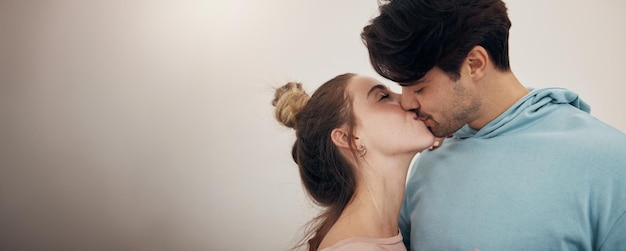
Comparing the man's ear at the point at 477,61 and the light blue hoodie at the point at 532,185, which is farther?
the man's ear at the point at 477,61

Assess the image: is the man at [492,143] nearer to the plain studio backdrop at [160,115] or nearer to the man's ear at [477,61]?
the man's ear at [477,61]

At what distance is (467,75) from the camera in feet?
4.86

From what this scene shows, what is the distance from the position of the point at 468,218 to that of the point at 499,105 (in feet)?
1.04

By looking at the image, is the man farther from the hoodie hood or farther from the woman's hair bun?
the woman's hair bun

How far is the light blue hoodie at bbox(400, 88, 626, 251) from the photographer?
4.19 feet

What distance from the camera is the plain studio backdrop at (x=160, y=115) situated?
3.04 metres

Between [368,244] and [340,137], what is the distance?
32 cm

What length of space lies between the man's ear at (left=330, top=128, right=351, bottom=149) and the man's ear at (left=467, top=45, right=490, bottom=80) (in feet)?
1.21

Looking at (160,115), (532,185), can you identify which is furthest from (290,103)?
(160,115)

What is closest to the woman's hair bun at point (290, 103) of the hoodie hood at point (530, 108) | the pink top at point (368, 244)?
the pink top at point (368, 244)

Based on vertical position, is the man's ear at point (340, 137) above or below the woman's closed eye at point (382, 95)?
below

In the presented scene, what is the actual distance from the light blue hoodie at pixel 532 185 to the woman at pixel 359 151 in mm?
117

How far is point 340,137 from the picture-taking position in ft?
5.06

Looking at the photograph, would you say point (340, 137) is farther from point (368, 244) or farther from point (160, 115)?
point (160, 115)
